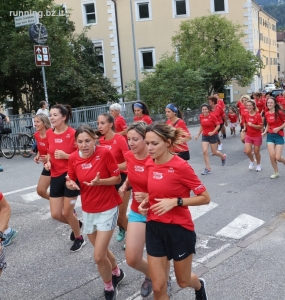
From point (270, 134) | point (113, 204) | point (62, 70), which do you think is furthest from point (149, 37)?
point (113, 204)

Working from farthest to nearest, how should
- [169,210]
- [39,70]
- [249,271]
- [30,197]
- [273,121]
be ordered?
[39,70], [273,121], [30,197], [249,271], [169,210]

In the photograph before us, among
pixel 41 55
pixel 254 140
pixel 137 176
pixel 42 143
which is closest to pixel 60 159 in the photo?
pixel 42 143

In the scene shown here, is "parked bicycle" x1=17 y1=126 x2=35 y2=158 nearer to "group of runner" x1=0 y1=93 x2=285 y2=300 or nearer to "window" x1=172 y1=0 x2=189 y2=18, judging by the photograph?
"group of runner" x1=0 y1=93 x2=285 y2=300

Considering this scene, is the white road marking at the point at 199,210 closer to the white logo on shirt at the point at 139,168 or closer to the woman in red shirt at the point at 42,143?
the woman in red shirt at the point at 42,143

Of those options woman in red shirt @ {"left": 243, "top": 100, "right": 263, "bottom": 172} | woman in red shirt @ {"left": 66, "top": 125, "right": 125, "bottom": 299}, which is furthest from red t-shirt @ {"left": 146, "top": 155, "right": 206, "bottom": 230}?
woman in red shirt @ {"left": 243, "top": 100, "right": 263, "bottom": 172}

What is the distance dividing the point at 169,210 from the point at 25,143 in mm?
13135

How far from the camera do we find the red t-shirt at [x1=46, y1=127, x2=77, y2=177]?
595 centimetres

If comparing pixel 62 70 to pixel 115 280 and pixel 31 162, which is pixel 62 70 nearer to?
pixel 31 162

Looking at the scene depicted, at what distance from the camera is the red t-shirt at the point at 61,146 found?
595cm

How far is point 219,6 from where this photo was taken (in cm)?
3672

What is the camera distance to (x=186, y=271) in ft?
12.4

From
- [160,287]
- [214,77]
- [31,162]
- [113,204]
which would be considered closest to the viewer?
[160,287]

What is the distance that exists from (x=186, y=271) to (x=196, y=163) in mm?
9009

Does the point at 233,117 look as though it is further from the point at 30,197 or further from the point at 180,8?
the point at 180,8
